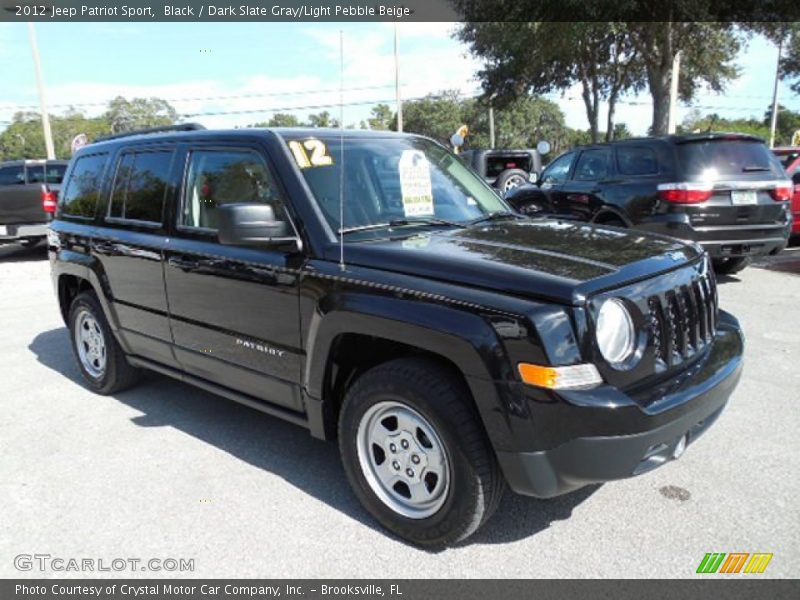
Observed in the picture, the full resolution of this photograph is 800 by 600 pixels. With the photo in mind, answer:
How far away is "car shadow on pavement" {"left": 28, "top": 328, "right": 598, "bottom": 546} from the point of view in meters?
3.12

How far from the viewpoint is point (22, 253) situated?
13969 millimetres

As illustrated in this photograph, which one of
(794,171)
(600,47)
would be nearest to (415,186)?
(794,171)

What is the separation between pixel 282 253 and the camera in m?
3.25

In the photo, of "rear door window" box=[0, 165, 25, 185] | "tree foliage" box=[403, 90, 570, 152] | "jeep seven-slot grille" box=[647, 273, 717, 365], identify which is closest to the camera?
"jeep seven-slot grille" box=[647, 273, 717, 365]

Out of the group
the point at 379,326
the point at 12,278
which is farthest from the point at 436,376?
the point at 12,278

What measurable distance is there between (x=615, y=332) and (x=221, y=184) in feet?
7.71

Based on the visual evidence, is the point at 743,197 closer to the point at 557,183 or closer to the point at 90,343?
the point at 557,183

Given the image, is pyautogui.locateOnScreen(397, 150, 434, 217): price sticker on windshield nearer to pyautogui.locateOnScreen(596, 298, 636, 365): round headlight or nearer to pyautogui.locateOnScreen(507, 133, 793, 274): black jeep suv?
pyautogui.locateOnScreen(596, 298, 636, 365): round headlight

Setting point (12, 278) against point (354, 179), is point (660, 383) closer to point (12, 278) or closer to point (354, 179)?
point (354, 179)

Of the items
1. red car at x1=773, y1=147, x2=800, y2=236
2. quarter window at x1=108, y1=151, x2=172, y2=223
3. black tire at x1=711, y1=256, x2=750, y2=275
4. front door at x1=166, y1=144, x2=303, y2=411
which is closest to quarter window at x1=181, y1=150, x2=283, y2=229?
front door at x1=166, y1=144, x2=303, y2=411

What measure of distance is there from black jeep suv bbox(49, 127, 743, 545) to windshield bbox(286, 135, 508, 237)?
1 centimetres

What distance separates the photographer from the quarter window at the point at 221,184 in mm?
3424

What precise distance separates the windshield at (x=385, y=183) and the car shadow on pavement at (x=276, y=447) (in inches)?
55.8

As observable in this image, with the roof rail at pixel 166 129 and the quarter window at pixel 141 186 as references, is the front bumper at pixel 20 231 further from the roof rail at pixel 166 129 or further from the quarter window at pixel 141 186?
the quarter window at pixel 141 186
